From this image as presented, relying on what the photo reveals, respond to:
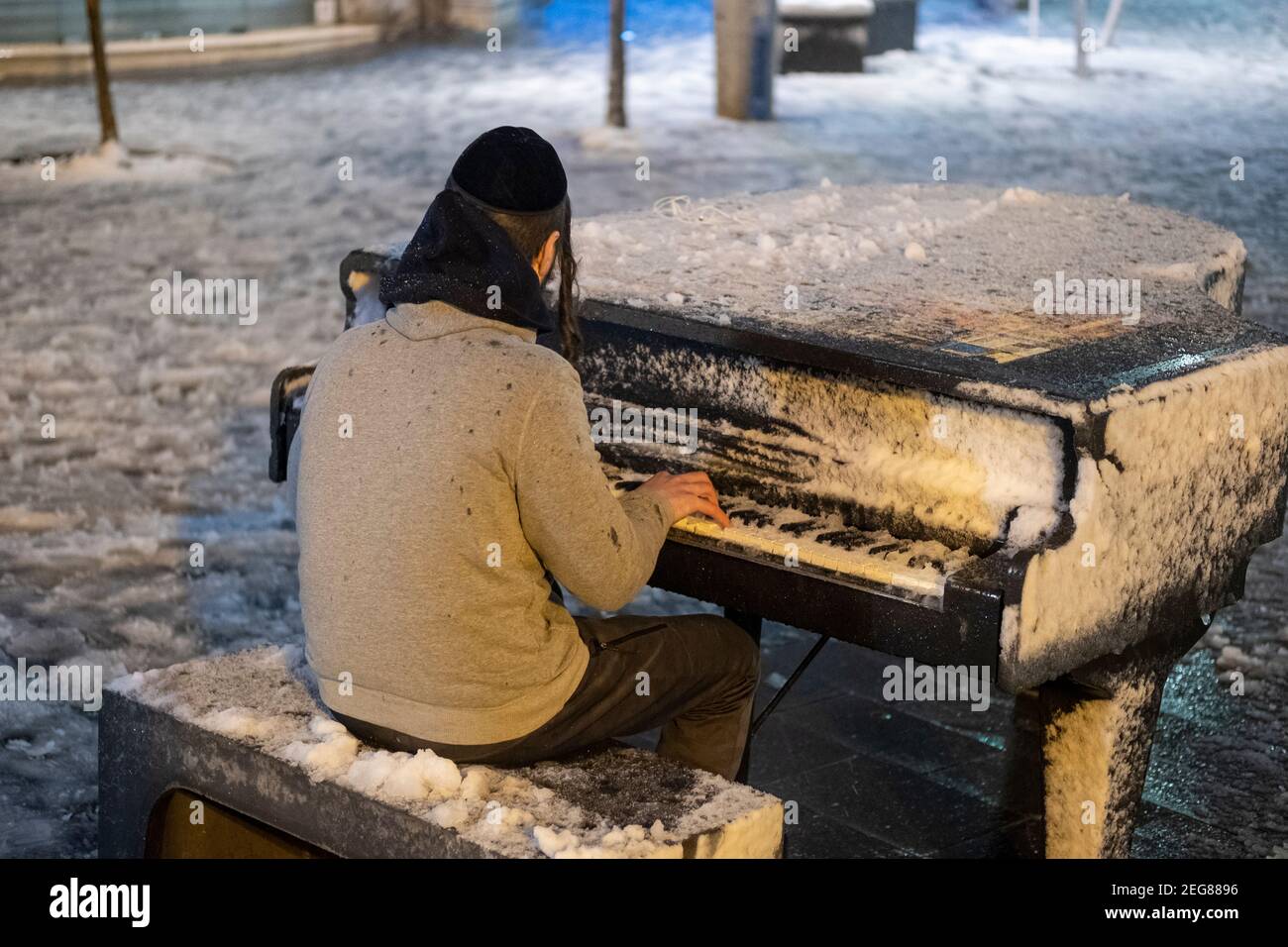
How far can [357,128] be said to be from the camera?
48.5 ft

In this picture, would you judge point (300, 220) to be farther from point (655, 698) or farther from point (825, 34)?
point (655, 698)

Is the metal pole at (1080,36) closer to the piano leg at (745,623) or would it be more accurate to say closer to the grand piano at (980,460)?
the grand piano at (980,460)

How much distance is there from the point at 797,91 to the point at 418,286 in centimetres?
1435

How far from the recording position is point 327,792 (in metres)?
3.05

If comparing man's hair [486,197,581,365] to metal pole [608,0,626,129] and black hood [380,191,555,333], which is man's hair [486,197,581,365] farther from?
metal pole [608,0,626,129]

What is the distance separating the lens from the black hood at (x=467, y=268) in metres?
2.92

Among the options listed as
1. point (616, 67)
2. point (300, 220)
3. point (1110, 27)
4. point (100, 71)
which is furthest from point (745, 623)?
point (1110, 27)

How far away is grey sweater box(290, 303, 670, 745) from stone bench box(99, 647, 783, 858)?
0.11 meters

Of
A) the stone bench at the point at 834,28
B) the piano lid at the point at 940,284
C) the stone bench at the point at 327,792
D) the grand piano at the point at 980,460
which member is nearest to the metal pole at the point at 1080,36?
the stone bench at the point at 834,28

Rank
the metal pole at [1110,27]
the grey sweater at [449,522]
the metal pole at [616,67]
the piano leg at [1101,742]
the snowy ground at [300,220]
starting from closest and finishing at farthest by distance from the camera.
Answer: the grey sweater at [449,522]
the piano leg at [1101,742]
the snowy ground at [300,220]
the metal pole at [616,67]
the metal pole at [1110,27]

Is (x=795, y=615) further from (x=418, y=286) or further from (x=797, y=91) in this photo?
(x=797, y=91)

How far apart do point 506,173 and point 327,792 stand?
1107mm

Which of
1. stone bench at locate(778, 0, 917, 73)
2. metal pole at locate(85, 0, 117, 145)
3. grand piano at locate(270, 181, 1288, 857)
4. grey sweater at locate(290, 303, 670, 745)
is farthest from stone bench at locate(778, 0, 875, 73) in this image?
grey sweater at locate(290, 303, 670, 745)

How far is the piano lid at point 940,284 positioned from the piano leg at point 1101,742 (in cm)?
55
